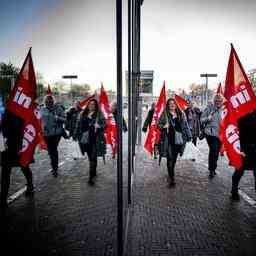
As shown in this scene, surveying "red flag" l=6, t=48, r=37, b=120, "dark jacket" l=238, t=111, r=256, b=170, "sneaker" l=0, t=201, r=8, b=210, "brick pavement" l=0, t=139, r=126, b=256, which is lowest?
"brick pavement" l=0, t=139, r=126, b=256

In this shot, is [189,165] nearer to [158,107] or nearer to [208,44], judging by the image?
[158,107]

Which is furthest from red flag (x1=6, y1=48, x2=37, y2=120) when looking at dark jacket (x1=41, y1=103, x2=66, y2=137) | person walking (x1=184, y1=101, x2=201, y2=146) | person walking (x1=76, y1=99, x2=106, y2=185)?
person walking (x1=184, y1=101, x2=201, y2=146)

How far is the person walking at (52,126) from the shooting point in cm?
278

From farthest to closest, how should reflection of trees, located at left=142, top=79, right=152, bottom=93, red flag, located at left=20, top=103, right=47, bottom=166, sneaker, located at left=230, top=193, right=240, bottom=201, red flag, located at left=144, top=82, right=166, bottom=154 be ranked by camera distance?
reflection of trees, located at left=142, top=79, right=152, bottom=93, red flag, located at left=144, top=82, right=166, bottom=154, sneaker, located at left=230, top=193, right=240, bottom=201, red flag, located at left=20, top=103, right=47, bottom=166

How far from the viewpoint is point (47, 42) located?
7.35 feet

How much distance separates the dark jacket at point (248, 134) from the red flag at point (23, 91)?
365 cm

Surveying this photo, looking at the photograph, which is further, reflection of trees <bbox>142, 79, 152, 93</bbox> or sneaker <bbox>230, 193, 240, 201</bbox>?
reflection of trees <bbox>142, 79, 152, 93</bbox>

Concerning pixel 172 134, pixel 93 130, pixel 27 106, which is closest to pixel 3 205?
pixel 27 106

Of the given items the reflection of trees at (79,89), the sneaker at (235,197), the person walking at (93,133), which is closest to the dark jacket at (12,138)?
the reflection of trees at (79,89)

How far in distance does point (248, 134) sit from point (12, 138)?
383 centimetres

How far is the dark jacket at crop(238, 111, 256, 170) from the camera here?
192 inches

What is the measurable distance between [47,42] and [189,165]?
6917 millimetres

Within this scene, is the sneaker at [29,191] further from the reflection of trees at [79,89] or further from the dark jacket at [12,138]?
the reflection of trees at [79,89]

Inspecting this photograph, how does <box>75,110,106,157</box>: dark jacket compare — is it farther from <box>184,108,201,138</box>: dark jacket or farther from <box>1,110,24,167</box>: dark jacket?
<box>1,110,24,167</box>: dark jacket
